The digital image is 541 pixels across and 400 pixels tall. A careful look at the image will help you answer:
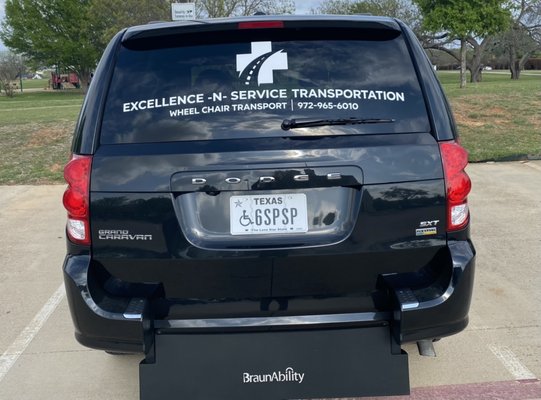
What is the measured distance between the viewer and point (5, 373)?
3357 millimetres

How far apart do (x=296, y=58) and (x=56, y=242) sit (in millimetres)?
4252

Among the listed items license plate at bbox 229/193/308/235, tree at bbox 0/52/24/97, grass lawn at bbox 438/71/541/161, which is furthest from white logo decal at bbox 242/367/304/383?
tree at bbox 0/52/24/97

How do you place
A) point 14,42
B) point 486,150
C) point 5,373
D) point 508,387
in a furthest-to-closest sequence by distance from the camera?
1. point 14,42
2. point 486,150
3. point 5,373
4. point 508,387

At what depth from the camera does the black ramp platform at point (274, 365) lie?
7.95 ft

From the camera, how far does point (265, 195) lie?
2.33m

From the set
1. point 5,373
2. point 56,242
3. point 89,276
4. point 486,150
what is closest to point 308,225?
point 89,276

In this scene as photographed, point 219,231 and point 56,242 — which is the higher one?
point 219,231

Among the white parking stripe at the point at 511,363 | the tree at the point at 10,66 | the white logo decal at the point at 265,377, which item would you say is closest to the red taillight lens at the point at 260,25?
the white logo decal at the point at 265,377

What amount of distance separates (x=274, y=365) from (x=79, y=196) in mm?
1110

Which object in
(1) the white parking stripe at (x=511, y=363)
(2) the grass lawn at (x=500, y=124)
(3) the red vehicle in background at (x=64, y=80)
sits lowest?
(3) the red vehicle in background at (x=64, y=80)

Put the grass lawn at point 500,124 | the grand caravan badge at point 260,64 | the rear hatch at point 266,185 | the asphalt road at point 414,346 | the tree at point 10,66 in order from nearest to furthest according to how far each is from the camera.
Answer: the rear hatch at point 266,185 < the grand caravan badge at point 260,64 < the asphalt road at point 414,346 < the grass lawn at point 500,124 < the tree at point 10,66

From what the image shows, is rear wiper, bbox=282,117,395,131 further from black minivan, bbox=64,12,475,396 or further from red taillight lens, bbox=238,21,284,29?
red taillight lens, bbox=238,21,284,29

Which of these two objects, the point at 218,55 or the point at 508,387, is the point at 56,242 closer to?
the point at 218,55

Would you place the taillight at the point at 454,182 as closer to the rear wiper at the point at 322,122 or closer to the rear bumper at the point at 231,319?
the rear bumper at the point at 231,319
